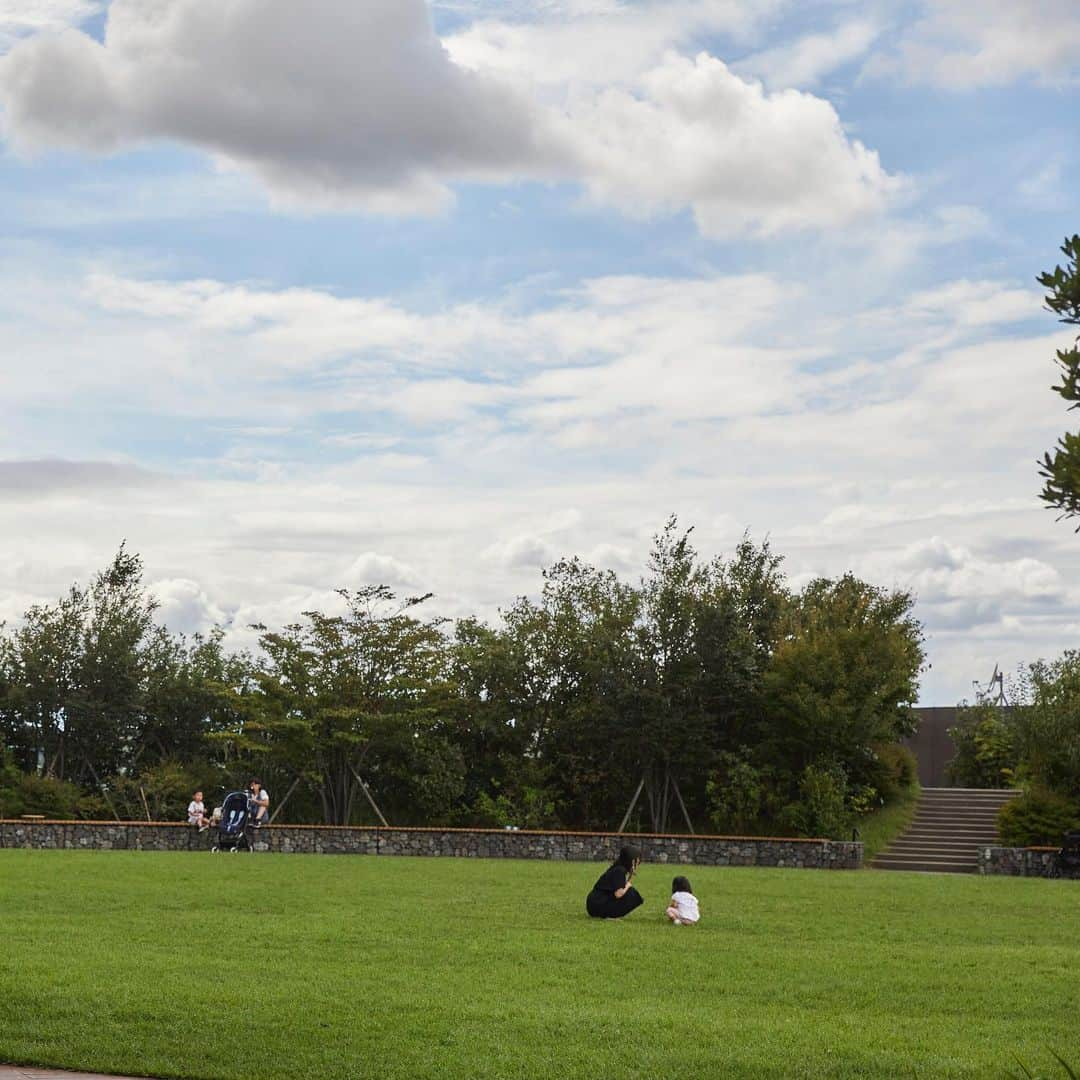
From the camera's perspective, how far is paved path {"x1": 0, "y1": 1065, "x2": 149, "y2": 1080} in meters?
8.15

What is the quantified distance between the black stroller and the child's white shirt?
14.9m

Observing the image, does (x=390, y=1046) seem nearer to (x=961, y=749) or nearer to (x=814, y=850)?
(x=814, y=850)

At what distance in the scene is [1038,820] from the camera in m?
30.1

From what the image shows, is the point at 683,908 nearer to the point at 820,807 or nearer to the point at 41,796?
the point at 820,807

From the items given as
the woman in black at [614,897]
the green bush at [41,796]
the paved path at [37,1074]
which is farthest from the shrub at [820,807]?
the paved path at [37,1074]

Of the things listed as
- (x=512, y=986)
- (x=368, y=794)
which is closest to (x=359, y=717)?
(x=368, y=794)

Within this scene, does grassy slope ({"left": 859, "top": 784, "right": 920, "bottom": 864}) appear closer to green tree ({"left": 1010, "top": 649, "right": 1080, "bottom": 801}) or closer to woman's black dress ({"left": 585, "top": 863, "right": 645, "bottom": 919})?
green tree ({"left": 1010, "top": 649, "right": 1080, "bottom": 801})

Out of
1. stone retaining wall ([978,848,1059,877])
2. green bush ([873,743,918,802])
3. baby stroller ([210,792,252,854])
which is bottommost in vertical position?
stone retaining wall ([978,848,1059,877])

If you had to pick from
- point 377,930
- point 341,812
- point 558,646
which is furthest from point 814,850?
point 377,930

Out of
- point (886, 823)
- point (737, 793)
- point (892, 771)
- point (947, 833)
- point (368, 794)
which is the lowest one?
point (947, 833)

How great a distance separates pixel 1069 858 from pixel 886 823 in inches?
236

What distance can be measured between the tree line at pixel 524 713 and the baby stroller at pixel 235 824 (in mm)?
3829

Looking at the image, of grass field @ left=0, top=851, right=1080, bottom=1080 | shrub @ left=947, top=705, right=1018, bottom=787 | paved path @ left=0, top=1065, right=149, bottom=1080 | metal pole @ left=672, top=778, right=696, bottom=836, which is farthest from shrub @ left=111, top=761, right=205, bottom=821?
paved path @ left=0, top=1065, right=149, bottom=1080

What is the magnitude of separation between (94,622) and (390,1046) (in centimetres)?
3099
